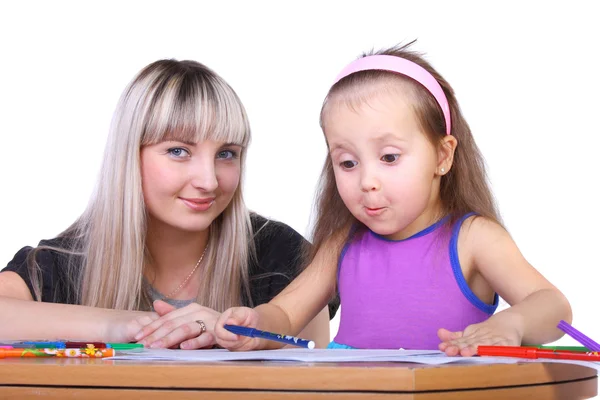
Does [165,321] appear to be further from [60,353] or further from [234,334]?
[60,353]

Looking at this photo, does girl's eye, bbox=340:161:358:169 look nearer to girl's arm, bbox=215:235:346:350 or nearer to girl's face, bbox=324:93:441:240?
girl's face, bbox=324:93:441:240

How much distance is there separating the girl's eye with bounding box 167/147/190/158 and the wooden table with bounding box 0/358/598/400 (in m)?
1.02

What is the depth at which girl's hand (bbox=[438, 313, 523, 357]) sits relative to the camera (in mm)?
1213

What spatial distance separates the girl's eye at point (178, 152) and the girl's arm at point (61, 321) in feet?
1.32

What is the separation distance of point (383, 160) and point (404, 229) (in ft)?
0.61

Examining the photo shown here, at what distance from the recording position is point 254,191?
3.40 meters

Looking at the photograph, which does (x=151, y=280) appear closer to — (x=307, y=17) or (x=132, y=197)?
(x=132, y=197)

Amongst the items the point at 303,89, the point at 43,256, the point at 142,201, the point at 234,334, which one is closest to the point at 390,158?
the point at 234,334

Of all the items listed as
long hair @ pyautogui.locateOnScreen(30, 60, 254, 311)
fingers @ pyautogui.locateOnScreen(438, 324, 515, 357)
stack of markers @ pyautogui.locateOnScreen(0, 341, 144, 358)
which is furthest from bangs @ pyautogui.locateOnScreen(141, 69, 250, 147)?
fingers @ pyautogui.locateOnScreen(438, 324, 515, 357)

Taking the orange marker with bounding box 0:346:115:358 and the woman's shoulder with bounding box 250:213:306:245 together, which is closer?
the orange marker with bounding box 0:346:115:358

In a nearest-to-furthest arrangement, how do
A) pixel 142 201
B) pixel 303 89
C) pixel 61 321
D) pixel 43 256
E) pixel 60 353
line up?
pixel 60 353
pixel 61 321
pixel 142 201
pixel 43 256
pixel 303 89

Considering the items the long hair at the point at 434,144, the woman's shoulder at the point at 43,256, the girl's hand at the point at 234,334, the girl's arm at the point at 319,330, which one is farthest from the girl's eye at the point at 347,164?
the woman's shoulder at the point at 43,256

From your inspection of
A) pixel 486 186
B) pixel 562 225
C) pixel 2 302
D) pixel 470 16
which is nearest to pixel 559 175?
pixel 562 225

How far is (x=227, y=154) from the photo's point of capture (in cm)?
220
